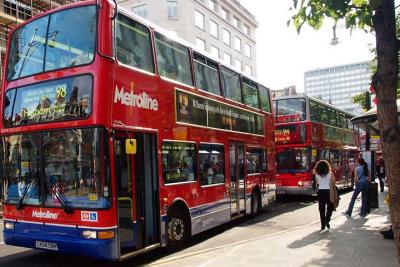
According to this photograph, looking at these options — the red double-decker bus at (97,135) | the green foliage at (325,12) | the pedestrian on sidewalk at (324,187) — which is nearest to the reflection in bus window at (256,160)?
the pedestrian on sidewalk at (324,187)

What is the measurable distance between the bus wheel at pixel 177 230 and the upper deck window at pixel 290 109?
34.6ft

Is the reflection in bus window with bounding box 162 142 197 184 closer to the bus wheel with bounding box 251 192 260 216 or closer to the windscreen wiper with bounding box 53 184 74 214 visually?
the windscreen wiper with bounding box 53 184 74 214

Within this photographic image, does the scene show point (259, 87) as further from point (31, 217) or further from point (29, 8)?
point (29, 8)

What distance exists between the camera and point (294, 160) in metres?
19.0

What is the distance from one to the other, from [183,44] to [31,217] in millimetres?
4740

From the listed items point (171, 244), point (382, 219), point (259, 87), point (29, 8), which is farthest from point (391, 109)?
point (29, 8)

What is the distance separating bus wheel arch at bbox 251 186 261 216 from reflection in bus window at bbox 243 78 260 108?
8.46 feet

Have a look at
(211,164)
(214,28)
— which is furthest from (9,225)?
(214,28)

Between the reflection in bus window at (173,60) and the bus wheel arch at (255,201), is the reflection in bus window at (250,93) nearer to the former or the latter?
the bus wheel arch at (255,201)

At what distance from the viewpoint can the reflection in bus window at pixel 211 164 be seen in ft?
34.0

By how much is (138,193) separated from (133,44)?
2.63 meters

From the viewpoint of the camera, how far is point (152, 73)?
8.55 m

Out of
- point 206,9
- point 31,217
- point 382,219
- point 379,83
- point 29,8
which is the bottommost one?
point 382,219

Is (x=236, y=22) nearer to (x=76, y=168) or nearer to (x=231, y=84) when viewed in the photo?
(x=231, y=84)
